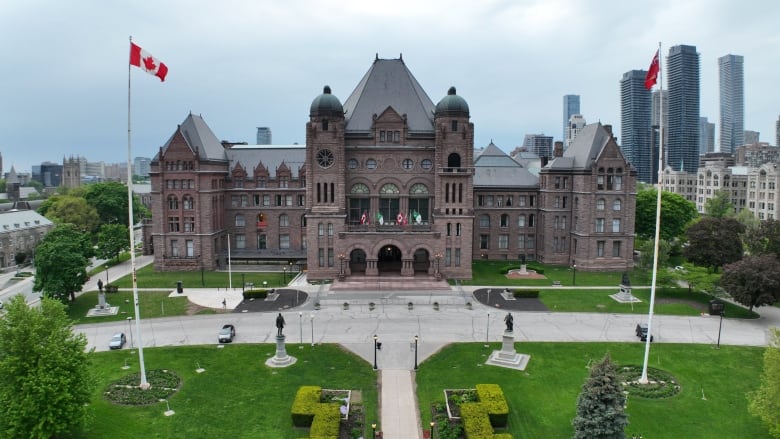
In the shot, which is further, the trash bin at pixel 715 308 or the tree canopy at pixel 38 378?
the trash bin at pixel 715 308

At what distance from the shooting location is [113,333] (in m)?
43.2

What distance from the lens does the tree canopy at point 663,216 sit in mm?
81500

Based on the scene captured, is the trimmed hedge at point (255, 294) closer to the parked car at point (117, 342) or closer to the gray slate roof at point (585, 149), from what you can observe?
the parked car at point (117, 342)

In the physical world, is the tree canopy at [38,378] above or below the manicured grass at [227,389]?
above

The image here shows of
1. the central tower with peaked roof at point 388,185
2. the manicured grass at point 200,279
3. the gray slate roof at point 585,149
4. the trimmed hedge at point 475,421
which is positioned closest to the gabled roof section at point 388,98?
the central tower with peaked roof at point 388,185

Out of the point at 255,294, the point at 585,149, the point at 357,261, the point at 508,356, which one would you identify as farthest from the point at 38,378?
the point at 585,149

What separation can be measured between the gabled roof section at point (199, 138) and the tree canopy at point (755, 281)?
62770 mm

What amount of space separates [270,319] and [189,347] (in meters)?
8.87

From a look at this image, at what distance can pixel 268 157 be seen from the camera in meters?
77.4

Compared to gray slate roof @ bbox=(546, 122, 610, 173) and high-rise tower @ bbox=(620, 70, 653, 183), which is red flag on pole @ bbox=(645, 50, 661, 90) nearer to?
gray slate roof @ bbox=(546, 122, 610, 173)

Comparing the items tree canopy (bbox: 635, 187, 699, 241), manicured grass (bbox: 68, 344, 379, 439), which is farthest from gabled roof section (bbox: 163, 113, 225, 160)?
tree canopy (bbox: 635, 187, 699, 241)

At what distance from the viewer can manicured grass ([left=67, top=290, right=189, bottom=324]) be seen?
4811cm

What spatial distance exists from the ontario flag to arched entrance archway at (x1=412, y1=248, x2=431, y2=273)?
40.6m

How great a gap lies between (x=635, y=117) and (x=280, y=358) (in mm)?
123152
